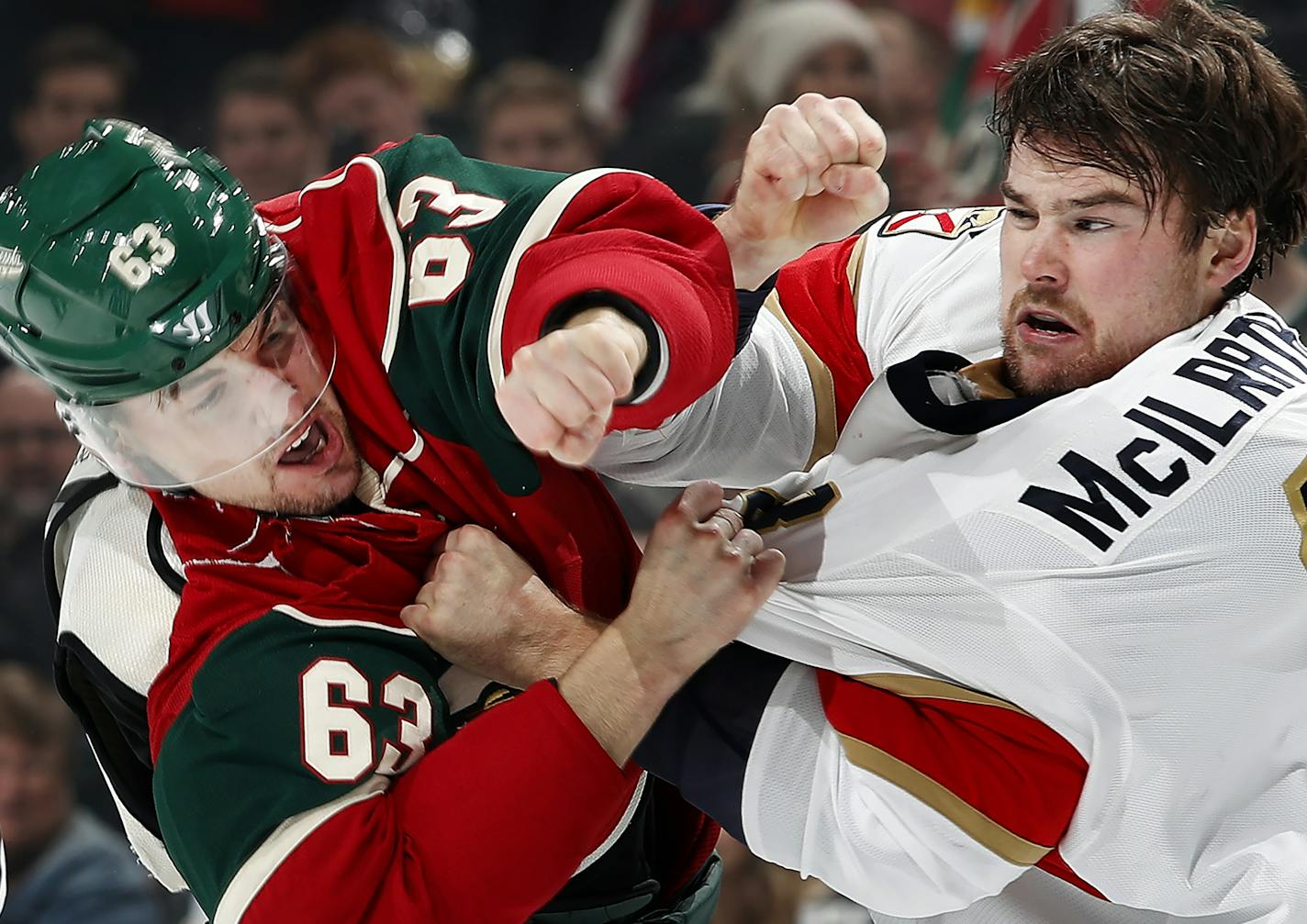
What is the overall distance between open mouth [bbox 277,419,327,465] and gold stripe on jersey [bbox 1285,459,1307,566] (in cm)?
88

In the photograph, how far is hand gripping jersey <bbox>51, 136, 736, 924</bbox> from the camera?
127 cm

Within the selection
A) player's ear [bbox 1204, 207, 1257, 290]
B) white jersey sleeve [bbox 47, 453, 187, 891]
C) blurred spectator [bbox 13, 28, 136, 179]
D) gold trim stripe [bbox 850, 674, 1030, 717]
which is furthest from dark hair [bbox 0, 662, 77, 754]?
player's ear [bbox 1204, 207, 1257, 290]

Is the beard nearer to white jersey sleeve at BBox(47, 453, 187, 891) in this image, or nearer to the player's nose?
the player's nose

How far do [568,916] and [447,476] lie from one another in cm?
49

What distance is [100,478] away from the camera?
63.5 inches

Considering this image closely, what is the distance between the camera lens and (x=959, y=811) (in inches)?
51.6

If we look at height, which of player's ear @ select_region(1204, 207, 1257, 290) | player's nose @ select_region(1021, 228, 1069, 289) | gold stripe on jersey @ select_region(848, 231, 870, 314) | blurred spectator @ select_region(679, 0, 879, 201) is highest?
player's ear @ select_region(1204, 207, 1257, 290)

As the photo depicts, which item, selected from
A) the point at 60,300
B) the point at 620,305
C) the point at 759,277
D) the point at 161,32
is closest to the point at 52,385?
the point at 60,300

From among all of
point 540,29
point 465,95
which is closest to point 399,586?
point 465,95

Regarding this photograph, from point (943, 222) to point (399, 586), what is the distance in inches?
30.7

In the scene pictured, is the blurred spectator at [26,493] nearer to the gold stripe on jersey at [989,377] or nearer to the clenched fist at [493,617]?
the clenched fist at [493,617]

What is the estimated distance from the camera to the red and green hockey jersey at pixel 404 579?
1.27 m

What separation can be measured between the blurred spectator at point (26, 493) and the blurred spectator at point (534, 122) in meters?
1.14

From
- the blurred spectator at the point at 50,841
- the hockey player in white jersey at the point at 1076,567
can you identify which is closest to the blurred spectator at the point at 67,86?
the blurred spectator at the point at 50,841
